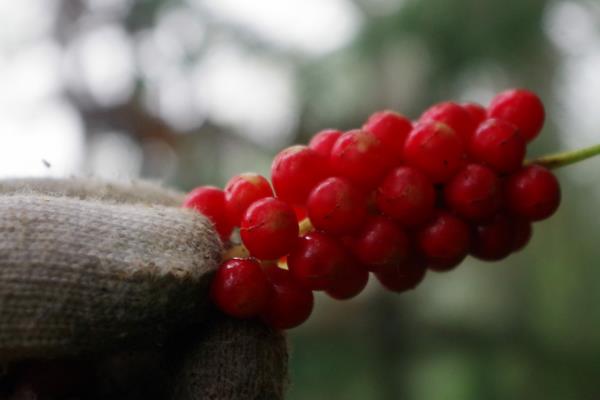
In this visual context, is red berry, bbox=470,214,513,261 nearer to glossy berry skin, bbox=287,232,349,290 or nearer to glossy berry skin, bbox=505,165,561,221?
glossy berry skin, bbox=505,165,561,221

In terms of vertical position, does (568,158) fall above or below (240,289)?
above

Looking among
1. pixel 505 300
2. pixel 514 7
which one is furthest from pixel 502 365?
pixel 514 7

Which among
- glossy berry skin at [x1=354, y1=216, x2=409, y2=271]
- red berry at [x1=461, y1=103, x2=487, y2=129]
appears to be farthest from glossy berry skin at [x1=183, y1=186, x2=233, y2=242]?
red berry at [x1=461, y1=103, x2=487, y2=129]

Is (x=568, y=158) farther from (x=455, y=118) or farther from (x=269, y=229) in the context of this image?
(x=269, y=229)

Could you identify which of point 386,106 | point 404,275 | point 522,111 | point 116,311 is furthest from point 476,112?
point 386,106

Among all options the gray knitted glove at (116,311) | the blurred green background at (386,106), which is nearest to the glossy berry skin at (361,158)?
the gray knitted glove at (116,311)

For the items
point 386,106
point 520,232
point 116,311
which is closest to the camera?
point 116,311

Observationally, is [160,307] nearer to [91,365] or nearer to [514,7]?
[91,365]

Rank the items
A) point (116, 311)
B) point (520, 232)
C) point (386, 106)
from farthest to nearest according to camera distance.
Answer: point (386, 106) < point (520, 232) < point (116, 311)

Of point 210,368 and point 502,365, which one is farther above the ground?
point 210,368
